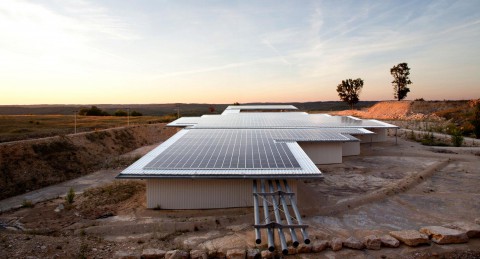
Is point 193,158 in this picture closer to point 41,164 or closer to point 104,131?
point 41,164

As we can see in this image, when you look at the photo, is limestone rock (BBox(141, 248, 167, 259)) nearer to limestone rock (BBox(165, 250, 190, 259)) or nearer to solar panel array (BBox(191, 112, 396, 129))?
limestone rock (BBox(165, 250, 190, 259))

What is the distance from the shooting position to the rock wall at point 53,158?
2394 centimetres

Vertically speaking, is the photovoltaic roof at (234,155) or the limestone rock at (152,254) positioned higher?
the photovoltaic roof at (234,155)

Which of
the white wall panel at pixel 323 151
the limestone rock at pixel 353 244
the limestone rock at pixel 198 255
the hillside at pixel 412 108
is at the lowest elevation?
the limestone rock at pixel 198 255

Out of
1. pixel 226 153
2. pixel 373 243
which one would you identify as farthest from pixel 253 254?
pixel 226 153

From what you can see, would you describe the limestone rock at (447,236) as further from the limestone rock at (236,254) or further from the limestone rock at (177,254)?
the limestone rock at (177,254)

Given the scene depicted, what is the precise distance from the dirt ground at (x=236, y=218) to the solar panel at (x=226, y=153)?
2.24 meters

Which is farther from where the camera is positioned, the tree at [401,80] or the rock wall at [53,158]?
the tree at [401,80]

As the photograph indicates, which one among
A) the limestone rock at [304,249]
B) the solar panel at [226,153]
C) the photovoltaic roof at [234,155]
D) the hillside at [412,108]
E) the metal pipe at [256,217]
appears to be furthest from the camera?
the hillside at [412,108]

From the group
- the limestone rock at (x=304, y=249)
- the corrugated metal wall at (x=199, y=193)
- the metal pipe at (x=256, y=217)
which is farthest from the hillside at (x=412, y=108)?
the limestone rock at (x=304, y=249)

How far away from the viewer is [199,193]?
15914 millimetres

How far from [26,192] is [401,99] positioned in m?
84.8

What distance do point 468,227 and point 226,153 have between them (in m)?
11.8

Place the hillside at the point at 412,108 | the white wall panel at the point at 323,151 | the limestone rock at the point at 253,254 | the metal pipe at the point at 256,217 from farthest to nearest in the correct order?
the hillside at the point at 412,108 < the white wall panel at the point at 323,151 < the limestone rock at the point at 253,254 < the metal pipe at the point at 256,217
